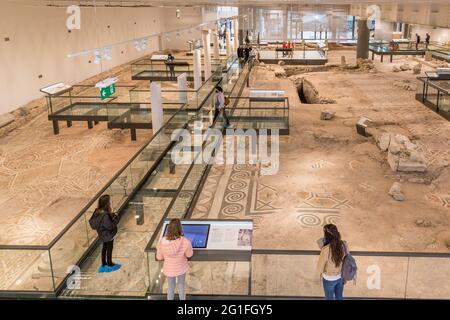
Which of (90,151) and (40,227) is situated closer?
(40,227)

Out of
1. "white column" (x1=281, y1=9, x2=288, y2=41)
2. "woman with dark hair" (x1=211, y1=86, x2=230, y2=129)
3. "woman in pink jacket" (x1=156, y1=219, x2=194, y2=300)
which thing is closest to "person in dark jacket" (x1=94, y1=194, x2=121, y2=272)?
"woman in pink jacket" (x1=156, y1=219, x2=194, y2=300)

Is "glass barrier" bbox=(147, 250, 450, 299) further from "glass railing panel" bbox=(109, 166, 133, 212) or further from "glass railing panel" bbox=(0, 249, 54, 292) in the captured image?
"glass railing panel" bbox=(109, 166, 133, 212)

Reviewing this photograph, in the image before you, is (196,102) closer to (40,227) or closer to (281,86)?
(40,227)

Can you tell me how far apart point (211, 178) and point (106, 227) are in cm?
614

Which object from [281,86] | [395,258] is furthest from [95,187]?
[281,86]

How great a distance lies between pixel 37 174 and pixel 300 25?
39.3 metres

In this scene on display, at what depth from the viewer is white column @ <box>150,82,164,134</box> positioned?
1511 cm

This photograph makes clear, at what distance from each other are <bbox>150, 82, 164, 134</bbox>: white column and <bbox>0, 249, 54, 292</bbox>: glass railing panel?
9169 millimetres

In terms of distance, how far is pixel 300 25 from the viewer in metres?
48.3

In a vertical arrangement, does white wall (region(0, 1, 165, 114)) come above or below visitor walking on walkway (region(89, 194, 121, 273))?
above

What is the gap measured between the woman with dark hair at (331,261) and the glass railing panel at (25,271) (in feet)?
12.1

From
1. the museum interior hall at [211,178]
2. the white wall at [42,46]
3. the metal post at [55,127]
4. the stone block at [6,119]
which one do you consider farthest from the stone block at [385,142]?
the white wall at [42,46]

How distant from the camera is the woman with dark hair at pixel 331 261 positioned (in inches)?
211

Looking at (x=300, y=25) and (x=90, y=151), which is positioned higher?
(x=300, y=25)
